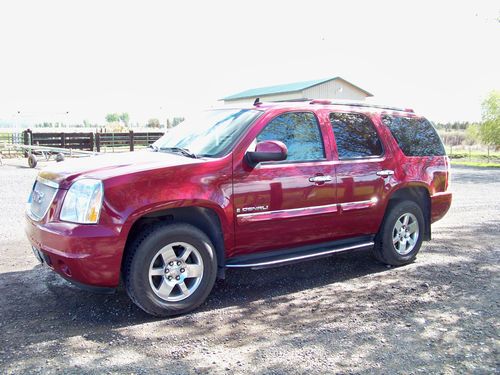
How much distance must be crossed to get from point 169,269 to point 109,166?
1079 millimetres

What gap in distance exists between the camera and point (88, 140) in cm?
2650

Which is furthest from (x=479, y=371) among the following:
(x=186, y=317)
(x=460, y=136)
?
(x=460, y=136)

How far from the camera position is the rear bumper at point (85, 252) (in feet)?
12.7

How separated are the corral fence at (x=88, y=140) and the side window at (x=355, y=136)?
2253 cm

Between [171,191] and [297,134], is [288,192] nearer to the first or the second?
[297,134]

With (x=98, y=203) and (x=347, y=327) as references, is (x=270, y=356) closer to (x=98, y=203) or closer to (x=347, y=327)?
(x=347, y=327)

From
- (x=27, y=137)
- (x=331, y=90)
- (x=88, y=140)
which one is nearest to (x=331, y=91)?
(x=331, y=90)

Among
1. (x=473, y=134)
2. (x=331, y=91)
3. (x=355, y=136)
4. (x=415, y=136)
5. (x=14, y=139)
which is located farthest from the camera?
(x=331, y=91)

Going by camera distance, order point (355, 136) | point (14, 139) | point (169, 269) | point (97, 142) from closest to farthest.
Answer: point (169, 269) < point (355, 136) < point (97, 142) < point (14, 139)

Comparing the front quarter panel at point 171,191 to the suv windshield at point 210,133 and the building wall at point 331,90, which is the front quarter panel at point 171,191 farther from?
the building wall at point 331,90

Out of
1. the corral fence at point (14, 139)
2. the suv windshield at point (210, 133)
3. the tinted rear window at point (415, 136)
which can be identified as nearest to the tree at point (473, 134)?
the corral fence at point (14, 139)

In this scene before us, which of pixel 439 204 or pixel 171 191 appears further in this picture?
pixel 439 204

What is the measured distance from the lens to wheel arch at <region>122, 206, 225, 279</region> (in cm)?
426

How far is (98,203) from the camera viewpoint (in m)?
3.92
